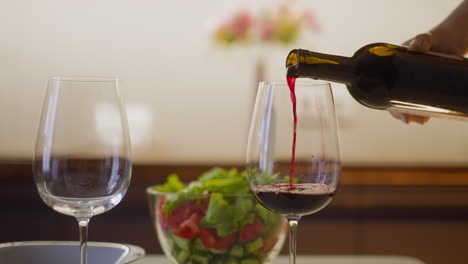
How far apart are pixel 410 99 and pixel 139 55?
211cm

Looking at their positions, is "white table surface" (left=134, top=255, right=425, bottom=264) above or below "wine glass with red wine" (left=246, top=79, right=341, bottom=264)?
below

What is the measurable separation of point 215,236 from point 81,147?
1.05ft

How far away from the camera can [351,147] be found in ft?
10.0

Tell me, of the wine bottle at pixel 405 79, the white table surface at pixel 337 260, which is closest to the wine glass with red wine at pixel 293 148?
the wine bottle at pixel 405 79

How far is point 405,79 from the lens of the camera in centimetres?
112

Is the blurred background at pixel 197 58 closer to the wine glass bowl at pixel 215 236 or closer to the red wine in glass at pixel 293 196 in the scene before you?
the wine glass bowl at pixel 215 236

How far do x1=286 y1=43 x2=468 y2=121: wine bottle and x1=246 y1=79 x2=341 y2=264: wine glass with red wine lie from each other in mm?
140

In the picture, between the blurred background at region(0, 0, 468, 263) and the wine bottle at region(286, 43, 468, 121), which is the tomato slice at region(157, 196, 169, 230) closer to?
the wine bottle at region(286, 43, 468, 121)

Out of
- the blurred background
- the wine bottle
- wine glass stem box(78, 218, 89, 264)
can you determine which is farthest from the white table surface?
the blurred background

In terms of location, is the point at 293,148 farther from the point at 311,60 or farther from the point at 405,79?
the point at 405,79

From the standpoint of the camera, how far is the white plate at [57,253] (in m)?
0.91

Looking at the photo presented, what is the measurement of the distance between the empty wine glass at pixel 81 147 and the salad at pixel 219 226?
27cm

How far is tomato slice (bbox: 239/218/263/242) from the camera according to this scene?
1124 mm

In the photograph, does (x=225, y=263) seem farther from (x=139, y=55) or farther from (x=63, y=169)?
(x=139, y=55)
